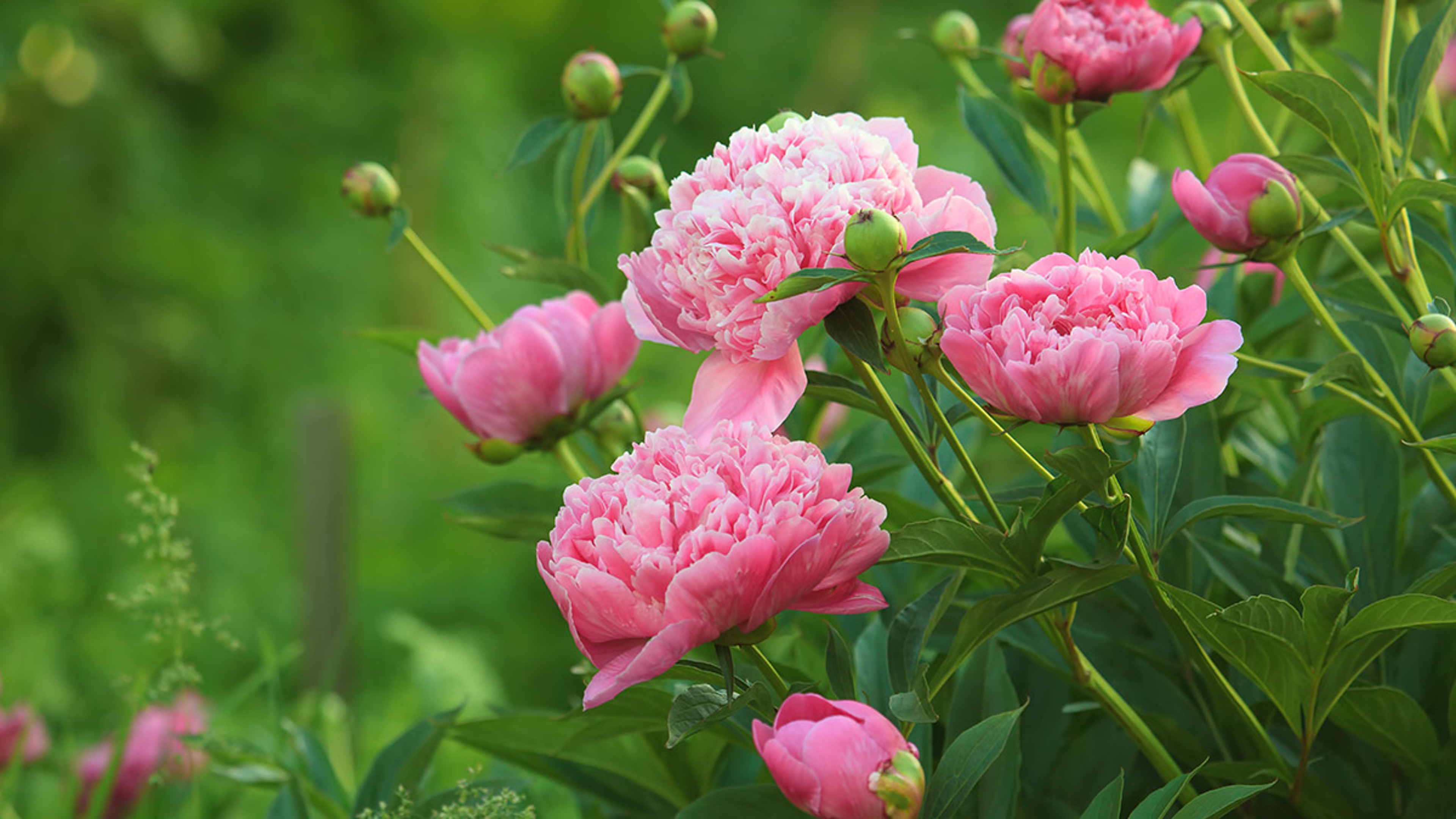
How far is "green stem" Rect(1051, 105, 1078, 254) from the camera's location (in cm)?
42

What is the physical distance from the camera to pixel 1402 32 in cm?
56

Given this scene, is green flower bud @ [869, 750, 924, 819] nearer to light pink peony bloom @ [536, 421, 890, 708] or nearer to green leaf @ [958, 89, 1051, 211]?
light pink peony bloom @ [536, 421, 890, 708]

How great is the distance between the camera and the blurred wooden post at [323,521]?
1583 mm

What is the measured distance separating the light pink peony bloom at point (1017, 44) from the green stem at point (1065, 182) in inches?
0.9

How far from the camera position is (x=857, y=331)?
0.98ft

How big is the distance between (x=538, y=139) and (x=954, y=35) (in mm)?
181

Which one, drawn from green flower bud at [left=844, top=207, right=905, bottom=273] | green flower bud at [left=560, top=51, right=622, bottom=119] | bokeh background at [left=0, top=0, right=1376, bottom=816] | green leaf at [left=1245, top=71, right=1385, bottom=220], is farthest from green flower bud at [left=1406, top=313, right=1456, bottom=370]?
bokeh background at [left=0, top=0, right=1376, bottom=816]

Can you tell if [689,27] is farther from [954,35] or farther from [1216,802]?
[1216,802]

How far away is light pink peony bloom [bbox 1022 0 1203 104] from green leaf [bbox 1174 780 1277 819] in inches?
8.8

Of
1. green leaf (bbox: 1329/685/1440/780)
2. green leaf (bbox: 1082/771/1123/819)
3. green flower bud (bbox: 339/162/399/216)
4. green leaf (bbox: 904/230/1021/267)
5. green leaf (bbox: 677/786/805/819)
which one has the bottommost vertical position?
green leaf (bbox: 1329/685/1440/780)

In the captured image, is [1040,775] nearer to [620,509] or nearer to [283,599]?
[620,509]

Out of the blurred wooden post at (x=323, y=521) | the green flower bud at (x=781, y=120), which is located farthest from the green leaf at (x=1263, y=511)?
the blurred wooden post at (x=323, y=521)

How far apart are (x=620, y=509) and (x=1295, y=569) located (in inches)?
10.5

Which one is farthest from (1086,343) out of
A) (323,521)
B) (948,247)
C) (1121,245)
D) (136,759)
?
(323,521)
